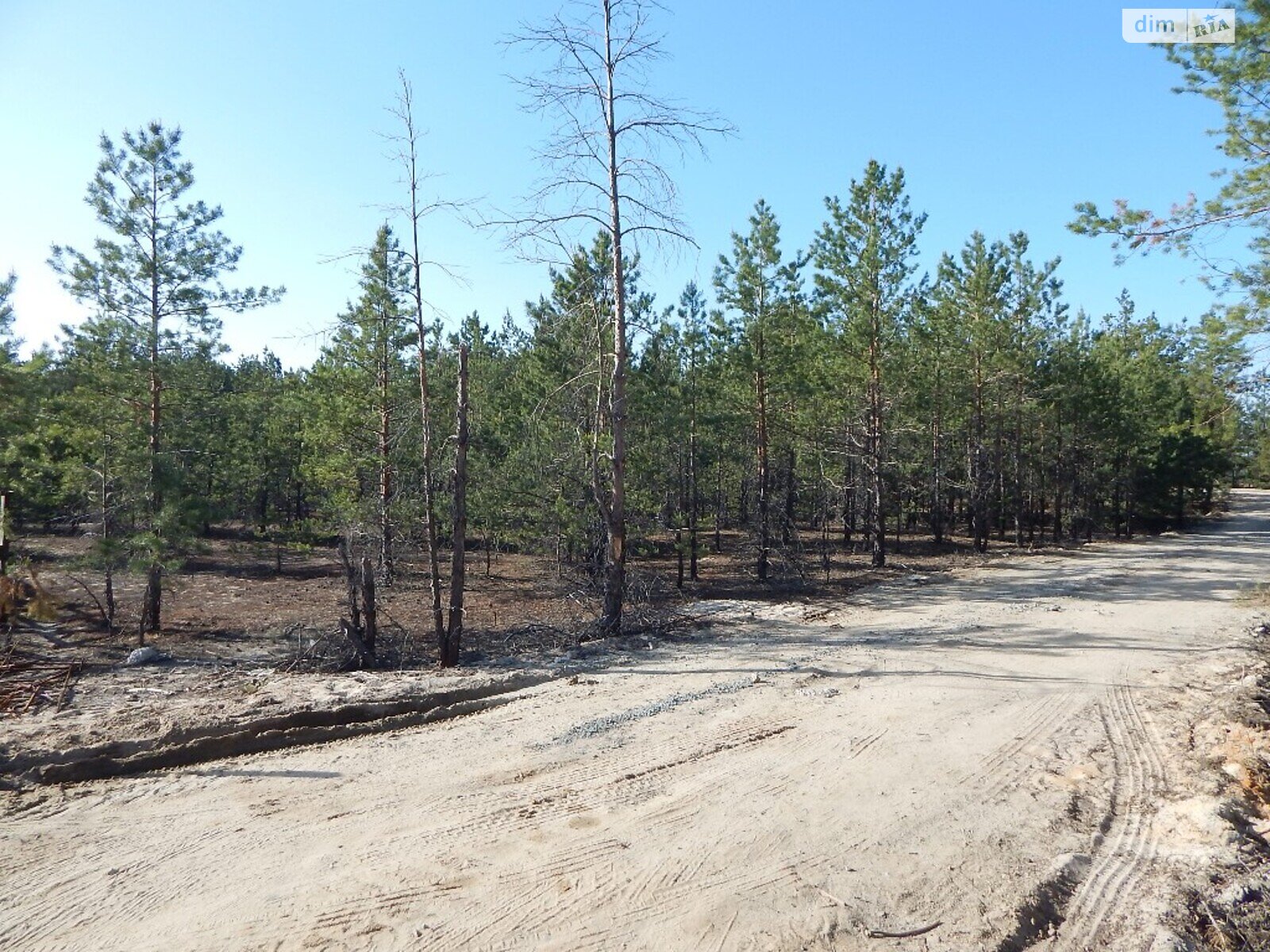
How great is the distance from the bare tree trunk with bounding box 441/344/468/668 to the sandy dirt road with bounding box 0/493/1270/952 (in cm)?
278

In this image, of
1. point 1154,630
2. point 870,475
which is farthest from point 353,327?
point 870,475

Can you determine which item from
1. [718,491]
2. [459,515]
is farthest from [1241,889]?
[718,491]

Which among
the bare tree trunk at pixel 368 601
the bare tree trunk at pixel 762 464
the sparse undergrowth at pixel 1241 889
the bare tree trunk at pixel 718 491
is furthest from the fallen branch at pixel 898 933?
the bare tree trunk at pixel 718 491

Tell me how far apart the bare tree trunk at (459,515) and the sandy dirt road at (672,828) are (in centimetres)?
278

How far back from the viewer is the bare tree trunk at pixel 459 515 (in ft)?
34.5

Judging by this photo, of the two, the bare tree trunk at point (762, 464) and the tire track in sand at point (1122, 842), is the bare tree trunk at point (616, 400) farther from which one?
the bare tree trunk at point (762, 464)

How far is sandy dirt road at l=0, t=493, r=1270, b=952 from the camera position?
13.2 ft

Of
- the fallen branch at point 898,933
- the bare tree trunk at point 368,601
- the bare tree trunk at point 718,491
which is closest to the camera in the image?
the fallen branch at point 898,933

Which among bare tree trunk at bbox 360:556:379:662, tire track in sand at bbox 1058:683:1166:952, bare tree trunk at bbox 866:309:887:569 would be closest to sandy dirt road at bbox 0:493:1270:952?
tire track in sand at bbox 1058:683:1166:952

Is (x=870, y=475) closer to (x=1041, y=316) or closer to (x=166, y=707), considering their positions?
(x=1041, y=316)

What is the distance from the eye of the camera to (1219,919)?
163 inches

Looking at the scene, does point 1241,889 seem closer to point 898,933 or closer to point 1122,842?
point 1122,842

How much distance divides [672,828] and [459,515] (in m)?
6.62

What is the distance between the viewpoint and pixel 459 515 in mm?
10789
